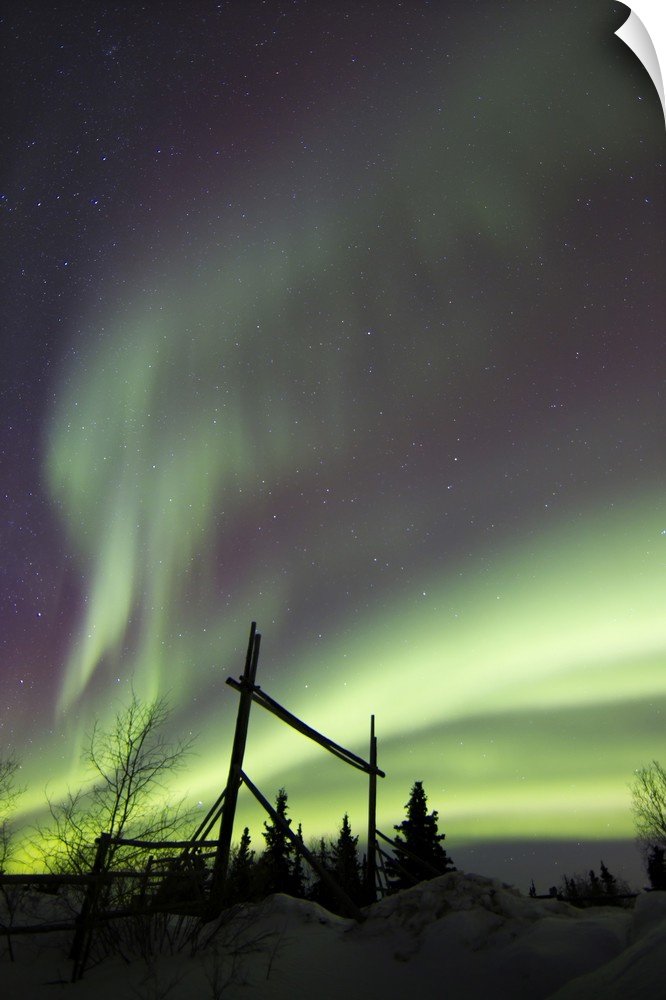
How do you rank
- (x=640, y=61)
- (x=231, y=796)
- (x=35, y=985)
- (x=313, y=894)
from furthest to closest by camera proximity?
1. (x=313, y=894)
2. (x=231, y=796)
3. (x=35, y=985)
4. (x=640, y=61)

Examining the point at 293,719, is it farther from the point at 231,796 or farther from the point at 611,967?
the point at 611,967

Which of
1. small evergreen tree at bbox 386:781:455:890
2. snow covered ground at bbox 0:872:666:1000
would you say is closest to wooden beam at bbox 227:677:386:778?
snow covered ground at bbox 0:872:666:1000

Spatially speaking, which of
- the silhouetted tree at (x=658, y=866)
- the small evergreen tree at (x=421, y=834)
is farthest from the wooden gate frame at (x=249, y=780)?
the silhouetted tree at (x=658, y=866)

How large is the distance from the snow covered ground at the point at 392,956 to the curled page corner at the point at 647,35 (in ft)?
21.3

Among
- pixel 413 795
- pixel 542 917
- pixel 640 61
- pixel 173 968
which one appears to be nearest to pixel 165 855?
pixel 173 968

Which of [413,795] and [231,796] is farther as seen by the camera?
[413,795]

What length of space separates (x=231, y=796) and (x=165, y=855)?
1.42 metres

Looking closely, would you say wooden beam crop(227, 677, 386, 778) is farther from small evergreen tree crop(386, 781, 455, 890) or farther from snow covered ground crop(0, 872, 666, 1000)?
small evergreen tree crop(386, 781, 455, 890)

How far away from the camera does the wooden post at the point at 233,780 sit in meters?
9.62

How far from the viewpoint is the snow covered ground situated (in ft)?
22.2

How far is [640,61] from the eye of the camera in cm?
338

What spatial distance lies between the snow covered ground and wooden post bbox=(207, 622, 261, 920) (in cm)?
52

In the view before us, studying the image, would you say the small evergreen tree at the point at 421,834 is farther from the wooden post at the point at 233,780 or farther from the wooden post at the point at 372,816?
the wooden post at the point at 233,780

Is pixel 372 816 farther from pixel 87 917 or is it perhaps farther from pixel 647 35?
pixel 647 35
